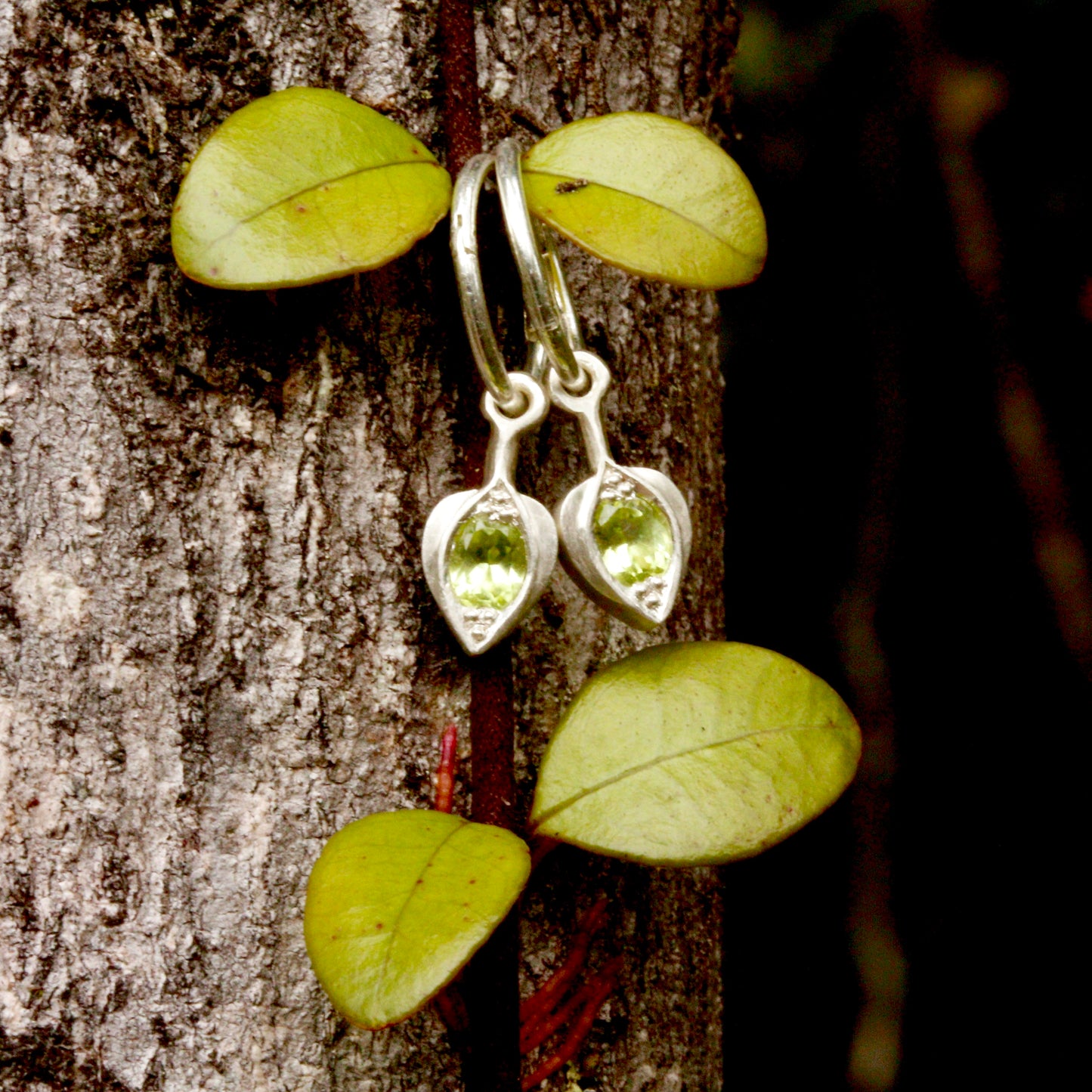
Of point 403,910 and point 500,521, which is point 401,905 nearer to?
point 403,910

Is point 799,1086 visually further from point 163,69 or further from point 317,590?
point 163,69

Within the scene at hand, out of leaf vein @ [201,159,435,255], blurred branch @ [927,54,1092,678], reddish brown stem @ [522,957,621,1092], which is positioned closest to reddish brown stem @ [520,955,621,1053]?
reddish brown stem @ [522,957,621,1092]

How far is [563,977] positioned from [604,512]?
252 mm

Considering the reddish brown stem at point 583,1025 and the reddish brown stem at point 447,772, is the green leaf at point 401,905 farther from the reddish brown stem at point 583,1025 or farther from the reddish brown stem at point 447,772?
the reddish brown stem at point 583,1025

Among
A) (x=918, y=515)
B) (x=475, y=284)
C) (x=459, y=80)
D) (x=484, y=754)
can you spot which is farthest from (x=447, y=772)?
(x=918, y=515)

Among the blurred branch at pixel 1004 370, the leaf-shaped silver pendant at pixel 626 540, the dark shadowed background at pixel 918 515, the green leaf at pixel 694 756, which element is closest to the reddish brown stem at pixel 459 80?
the leaf-shaped silver pendant at pixel 626 540

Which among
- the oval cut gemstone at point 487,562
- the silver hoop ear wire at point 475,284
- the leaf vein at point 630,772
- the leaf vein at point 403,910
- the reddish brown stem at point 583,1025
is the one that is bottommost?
the reddish brown stem at point 583,1025

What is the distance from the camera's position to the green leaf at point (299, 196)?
0.46 meters

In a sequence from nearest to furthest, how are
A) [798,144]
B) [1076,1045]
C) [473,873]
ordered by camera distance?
[473,873], [1076,1045], [798,144]

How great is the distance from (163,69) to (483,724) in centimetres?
37

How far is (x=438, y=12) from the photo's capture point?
0.55m

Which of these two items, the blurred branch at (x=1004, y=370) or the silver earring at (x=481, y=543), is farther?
the blurred branch at (x=1004, y=370)

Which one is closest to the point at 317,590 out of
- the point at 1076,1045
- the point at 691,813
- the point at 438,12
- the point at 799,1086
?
the point at 691,813

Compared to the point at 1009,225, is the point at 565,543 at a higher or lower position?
lower
